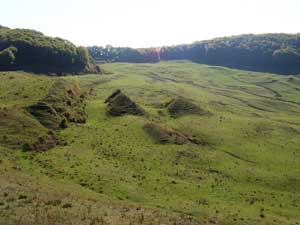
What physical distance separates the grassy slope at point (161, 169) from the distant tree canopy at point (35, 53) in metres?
39.3

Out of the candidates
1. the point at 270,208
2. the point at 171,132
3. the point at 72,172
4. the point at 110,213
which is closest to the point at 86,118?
the point at 171,132

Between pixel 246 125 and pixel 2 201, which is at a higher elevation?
pixel 2 201

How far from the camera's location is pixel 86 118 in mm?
87562

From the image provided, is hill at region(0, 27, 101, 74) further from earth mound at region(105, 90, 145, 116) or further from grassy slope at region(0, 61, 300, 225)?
earth mound at region(105, 90, 145, 116)

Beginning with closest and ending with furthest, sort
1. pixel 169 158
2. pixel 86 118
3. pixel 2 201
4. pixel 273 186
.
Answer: pixel 2 201, pixel 273 186, pixel 169 158, pixel 86 118

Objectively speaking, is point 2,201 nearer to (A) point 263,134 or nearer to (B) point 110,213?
(B) point 110,213

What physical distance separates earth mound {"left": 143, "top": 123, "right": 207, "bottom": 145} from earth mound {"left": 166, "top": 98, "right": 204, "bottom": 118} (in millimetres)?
15778

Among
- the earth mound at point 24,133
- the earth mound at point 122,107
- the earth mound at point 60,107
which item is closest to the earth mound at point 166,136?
the earth mound at point 122,107

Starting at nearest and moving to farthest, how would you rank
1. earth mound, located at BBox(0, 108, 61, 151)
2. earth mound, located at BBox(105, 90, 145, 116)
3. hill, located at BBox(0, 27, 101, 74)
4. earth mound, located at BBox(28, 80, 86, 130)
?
earth mound, located at BBox(0, 108, 61, 151) < earth mound, located at BBox(28, 80, 86, 130) < earth mound, located at BBox(105, 90, 145, 116) < hill, located at BBox(0, 27, 101, 74)

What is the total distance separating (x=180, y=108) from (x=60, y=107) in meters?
31.0

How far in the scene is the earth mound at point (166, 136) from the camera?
257 ft

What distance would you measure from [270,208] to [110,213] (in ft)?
97.9

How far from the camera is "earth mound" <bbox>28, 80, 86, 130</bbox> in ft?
249

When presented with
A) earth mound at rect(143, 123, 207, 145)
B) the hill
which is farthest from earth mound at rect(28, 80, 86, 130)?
the hill
